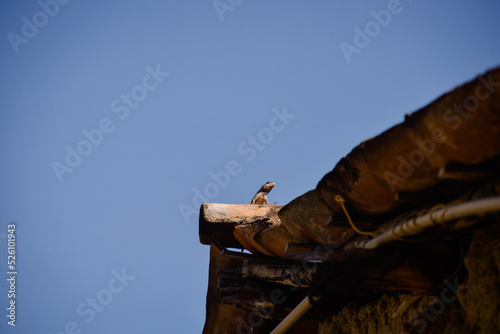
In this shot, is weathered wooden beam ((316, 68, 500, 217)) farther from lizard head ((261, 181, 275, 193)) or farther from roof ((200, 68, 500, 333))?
lizard head ((261, 181, 275, 193))

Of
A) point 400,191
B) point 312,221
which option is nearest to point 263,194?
point 312,221

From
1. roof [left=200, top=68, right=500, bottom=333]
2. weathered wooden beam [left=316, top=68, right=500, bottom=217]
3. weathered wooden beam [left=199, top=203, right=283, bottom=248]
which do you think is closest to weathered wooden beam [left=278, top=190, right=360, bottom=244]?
roof [left=200, top=68, right=500, bottom=333]

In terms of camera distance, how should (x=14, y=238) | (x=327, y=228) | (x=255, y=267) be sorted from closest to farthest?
1. (x=327, y=228)
2. (x=255, y=267)
3. (x=14, y=238)

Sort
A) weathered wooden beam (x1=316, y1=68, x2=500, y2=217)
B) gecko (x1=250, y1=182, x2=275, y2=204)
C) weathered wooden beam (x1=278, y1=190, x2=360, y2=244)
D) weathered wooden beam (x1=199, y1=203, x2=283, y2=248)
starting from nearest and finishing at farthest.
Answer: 1. weathered wooden beam (x1=316, y1=68, x2=500, y2=217)
2. weathered wooden beam (x1=278, y1=190, x2=360, y2=244)
3. weathered wooden beam (x1=199, y1=203, x2=283, y2=248)
4. gecko (x1=250, y1=182, x2=275, y2=204)

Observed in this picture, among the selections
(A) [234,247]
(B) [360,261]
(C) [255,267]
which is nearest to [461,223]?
(B) [360,261]

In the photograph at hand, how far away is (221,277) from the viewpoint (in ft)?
9.00

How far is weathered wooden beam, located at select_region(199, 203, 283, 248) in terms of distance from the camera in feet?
9.21

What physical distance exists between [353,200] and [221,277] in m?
1.41

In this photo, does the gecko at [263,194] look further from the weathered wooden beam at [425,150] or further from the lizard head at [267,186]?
the weathered wooden beam at [425,150]

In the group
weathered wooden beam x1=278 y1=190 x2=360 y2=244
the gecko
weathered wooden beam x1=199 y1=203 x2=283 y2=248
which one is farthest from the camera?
the gecko

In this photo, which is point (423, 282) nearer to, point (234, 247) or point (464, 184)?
point (464, 184)

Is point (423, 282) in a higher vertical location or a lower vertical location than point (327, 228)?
A: lower

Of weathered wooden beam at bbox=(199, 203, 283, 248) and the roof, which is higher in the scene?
weathered wooden beam at bbox=(199, 203, 283, 248)

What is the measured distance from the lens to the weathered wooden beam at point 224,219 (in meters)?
2.81
